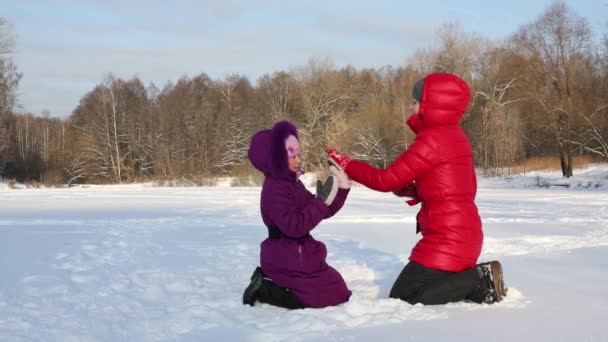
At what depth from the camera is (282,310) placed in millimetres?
3051

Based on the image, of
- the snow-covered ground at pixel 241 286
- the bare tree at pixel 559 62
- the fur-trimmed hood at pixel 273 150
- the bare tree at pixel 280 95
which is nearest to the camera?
the snow-covered ground at pixel 241 286

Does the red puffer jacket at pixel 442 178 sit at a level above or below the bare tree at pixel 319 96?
below

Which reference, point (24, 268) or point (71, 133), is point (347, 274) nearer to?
point (24, 268)

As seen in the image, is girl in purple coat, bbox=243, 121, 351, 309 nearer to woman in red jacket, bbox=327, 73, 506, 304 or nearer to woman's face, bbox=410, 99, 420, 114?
woman in red jacket, bbox=327, 73, 506, 304

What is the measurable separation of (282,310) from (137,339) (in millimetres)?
820

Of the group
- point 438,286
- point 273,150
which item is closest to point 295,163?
point 273,150

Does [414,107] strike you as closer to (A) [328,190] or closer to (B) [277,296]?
(A) [328,190]

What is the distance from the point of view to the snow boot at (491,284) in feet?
9.69

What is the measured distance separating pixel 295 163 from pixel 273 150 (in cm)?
20

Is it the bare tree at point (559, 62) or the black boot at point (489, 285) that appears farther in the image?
the bare tree at point (559, 62)

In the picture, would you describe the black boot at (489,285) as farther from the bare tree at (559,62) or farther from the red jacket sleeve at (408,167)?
the bare tree at (559,62)

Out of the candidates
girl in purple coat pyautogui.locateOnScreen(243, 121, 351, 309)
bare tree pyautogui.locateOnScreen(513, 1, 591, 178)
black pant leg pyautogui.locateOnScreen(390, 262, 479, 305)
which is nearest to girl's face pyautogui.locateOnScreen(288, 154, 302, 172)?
girl in purple coat pyautogui.locateOnScreen(243, 121, 351, 309)

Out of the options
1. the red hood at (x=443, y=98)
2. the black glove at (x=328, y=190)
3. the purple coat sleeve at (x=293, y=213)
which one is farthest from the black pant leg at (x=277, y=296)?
the red hood at (x=443, y=98)

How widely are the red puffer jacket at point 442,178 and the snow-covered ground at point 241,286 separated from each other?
314mm
